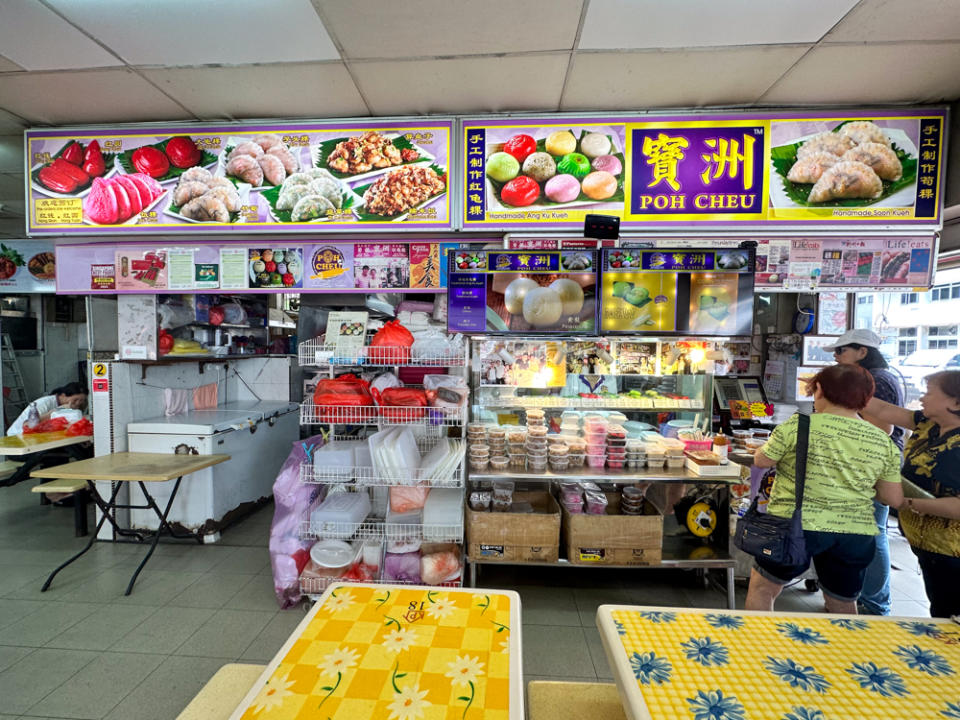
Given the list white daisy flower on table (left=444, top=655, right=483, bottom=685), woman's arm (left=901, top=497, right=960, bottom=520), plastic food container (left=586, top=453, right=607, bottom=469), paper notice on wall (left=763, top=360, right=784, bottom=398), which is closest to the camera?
white daisy flower on table (left=444, top=655, right=483, bottom=685)

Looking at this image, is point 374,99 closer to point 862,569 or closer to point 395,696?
point 395,696

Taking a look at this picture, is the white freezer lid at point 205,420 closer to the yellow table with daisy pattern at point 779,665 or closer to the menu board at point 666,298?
the menu board at point 666,298

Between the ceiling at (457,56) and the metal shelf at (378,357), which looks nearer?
the ceiling at (457,56)

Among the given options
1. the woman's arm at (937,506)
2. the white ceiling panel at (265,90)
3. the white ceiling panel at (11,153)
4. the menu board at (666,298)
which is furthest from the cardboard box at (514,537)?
the white ceiling panel at (11,153)

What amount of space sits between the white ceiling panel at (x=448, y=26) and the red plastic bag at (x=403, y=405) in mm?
2153

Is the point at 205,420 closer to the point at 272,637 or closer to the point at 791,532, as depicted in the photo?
the point at 272,637

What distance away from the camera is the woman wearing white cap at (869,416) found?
2836 mm

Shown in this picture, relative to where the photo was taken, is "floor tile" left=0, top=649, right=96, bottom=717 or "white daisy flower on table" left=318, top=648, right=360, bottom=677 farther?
"floor tile" left=0, top=649, right=96, bottom=717

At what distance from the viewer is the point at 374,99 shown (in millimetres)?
3115

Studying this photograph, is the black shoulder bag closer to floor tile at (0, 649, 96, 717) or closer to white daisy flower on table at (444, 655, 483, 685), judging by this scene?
white daisy flower on table at (444, 655, 483, 685)

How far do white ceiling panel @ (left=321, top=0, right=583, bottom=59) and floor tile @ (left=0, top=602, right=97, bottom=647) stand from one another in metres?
4.17

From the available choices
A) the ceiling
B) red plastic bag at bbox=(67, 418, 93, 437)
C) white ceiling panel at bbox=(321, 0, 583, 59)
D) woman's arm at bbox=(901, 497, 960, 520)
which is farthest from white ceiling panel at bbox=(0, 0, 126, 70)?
woman's arm at bbox=(901, 497, 960, 520)

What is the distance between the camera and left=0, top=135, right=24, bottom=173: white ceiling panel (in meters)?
3.72

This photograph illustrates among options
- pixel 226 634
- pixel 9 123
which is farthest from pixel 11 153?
pixel 226 634
